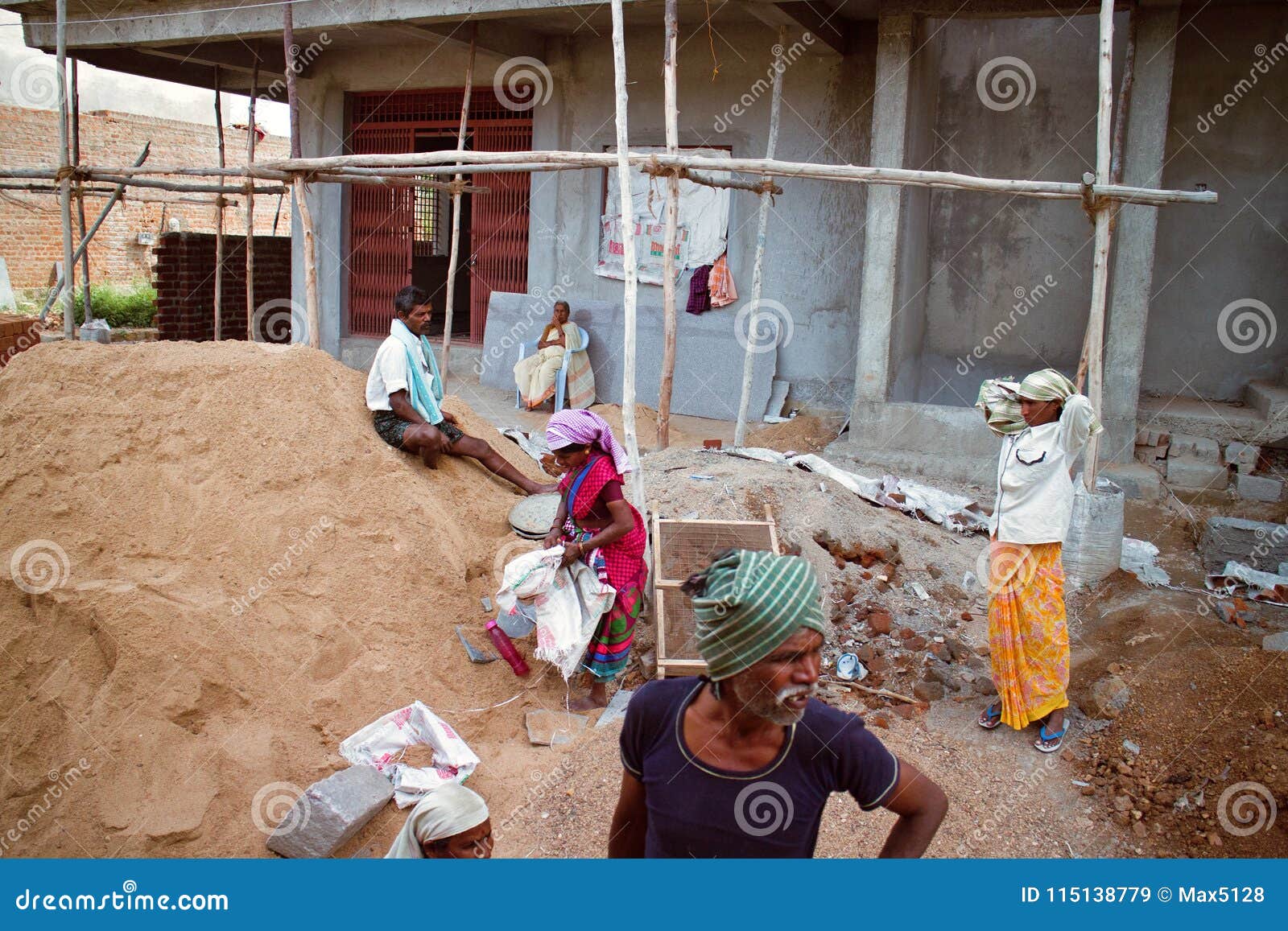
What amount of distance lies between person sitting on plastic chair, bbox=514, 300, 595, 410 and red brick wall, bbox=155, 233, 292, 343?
568cm

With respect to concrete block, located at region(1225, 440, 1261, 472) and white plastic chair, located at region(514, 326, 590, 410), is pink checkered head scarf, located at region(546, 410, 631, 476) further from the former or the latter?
concrete block, located at region(1225, 440, 1261, 472)

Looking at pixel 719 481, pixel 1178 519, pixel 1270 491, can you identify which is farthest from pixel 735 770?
pixel 1270 491

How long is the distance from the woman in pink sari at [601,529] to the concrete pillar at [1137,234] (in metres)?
4.74

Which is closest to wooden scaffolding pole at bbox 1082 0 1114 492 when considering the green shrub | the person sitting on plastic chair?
the person sitting on plastic chair

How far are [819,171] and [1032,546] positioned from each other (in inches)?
96.1

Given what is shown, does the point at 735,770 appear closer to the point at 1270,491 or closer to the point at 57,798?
the point at 57,798

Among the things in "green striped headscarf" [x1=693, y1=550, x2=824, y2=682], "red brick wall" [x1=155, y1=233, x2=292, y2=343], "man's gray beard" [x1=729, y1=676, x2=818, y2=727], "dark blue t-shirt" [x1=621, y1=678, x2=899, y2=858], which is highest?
"red brick wall" [x1=155, y1=233, x2=292, y2=343]

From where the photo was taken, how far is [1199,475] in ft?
26.0

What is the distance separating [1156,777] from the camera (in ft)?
13.3

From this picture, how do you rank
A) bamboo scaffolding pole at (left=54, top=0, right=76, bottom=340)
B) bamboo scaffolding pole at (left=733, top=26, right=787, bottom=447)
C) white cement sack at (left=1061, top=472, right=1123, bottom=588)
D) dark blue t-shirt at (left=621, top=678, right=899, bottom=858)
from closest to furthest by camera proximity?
dark blue t-shirt at (left=621, top=678, right=899, bottom=858)
white cement sack at (left=1061, top=472, right=1123, bottom=588)
bamboo scaffolding pole at (left=733, top=26, right=787, bottom=447)
bamboo scaffolding pole at (left=54, top=0, right=76, bottom=340)

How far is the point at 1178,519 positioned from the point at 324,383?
576 centimetres

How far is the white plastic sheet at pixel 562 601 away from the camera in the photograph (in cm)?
454

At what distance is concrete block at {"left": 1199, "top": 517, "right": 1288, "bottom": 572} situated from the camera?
6.46 m

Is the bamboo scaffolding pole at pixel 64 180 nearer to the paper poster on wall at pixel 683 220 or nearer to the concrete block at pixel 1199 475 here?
the paper poster on wall at pixel 683 220
